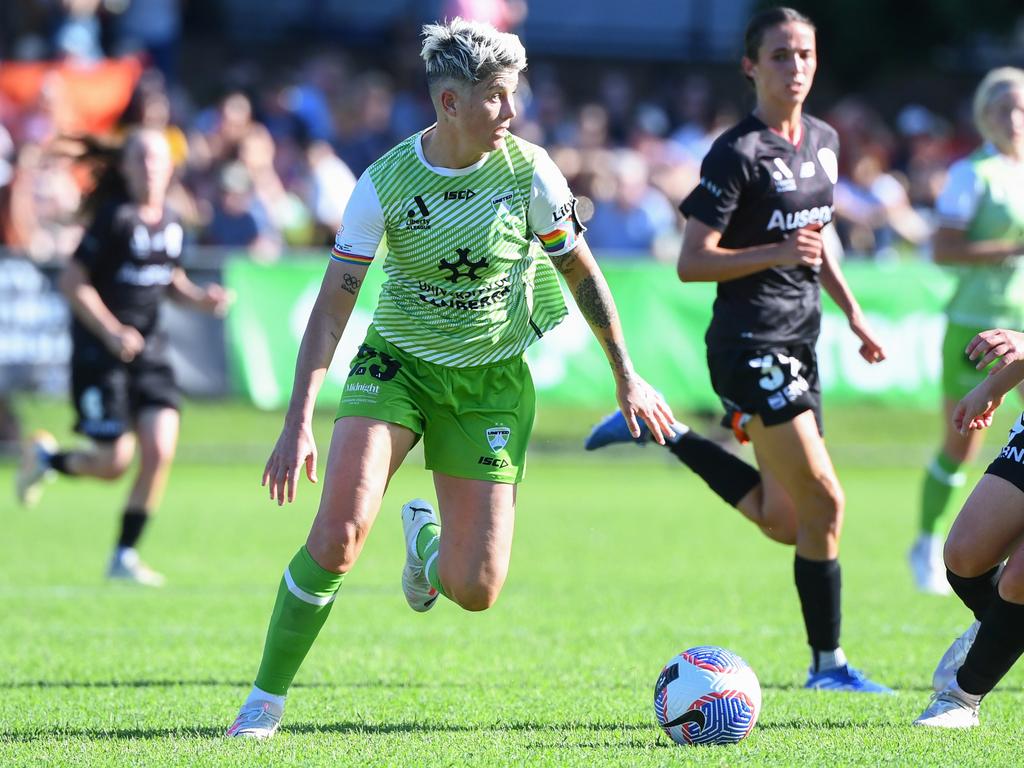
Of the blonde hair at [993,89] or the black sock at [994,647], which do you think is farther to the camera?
the blonde hair at [993,89]

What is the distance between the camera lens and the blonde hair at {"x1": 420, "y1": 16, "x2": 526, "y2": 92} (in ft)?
17.6

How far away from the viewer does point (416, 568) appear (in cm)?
624

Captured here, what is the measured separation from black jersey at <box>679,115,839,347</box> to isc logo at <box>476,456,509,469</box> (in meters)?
1.32

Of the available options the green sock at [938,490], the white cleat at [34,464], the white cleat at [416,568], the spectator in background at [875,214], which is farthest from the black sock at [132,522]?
the spectator in background at [875,214]

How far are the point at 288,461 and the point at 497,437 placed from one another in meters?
0.94

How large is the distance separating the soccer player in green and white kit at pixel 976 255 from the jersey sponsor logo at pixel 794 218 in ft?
8.27

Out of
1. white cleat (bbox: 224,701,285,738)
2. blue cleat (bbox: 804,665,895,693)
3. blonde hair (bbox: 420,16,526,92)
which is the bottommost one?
blue cleat (bbox: 804,665,895,693)

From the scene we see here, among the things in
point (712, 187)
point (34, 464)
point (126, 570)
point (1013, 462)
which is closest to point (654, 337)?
point (34, 464)

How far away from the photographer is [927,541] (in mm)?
9477

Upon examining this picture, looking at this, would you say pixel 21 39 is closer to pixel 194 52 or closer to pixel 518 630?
pixel 194 52

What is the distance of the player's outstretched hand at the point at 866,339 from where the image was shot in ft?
22.9

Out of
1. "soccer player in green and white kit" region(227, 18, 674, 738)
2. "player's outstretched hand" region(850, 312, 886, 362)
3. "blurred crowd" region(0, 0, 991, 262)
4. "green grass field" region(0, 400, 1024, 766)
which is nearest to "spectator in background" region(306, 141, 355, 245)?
"blurred crowd" region(0, 0, 991, 262)

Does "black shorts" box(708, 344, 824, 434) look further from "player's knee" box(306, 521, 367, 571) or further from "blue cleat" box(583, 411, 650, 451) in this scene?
"player's knee" box(306, 521, 367, 571)

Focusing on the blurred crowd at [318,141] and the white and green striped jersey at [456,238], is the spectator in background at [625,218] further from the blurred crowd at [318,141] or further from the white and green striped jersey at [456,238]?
the white and green striped jersey at [456,238]
